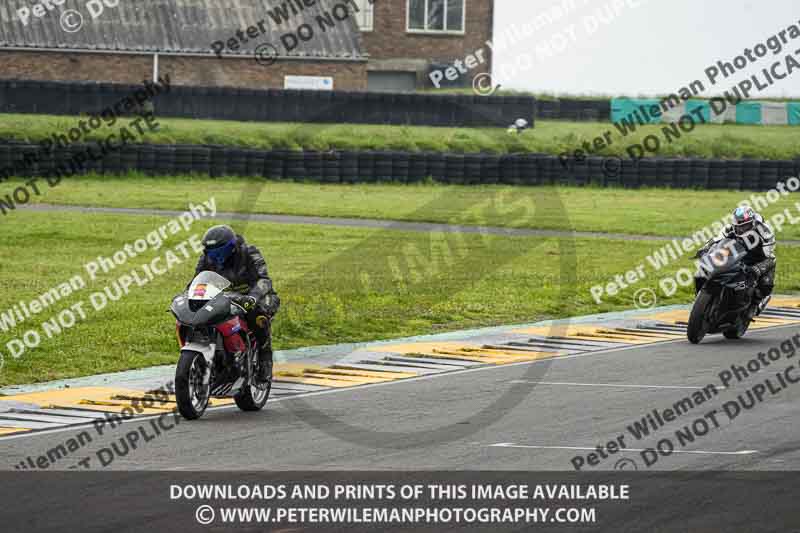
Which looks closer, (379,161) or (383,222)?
(383,222)

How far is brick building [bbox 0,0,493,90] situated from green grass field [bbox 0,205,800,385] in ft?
64.1

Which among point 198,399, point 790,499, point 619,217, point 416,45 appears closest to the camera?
point 790,499

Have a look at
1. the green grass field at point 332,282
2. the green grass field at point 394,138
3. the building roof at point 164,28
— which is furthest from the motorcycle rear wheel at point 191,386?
the building roof at point 164,28

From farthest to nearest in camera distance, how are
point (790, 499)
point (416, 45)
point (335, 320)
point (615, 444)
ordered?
point (416, 45) → point (335, 320) → point (615, 444) → point (790, 499)

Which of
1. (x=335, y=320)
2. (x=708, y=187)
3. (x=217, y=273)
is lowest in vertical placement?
(x=708, y=187)

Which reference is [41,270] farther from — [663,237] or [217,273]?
[663,237]

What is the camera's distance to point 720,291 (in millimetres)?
17125

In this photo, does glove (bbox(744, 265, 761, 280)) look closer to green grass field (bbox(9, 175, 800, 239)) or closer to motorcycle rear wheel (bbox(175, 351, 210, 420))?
motorcycle rear wheel (bbox(175, 351, 210, 420))

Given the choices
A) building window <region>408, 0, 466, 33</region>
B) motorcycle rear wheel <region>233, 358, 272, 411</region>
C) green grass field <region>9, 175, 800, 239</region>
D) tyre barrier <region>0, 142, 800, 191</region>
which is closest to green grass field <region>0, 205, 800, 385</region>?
green grass field <region>9, 175, 800, 239</region>

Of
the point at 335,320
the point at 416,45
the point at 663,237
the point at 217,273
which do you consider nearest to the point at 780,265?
the point at 663,237

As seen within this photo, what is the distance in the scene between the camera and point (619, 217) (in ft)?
109

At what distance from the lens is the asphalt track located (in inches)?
392

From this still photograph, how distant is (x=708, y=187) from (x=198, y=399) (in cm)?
2897

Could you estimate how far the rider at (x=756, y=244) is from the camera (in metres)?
17.6
